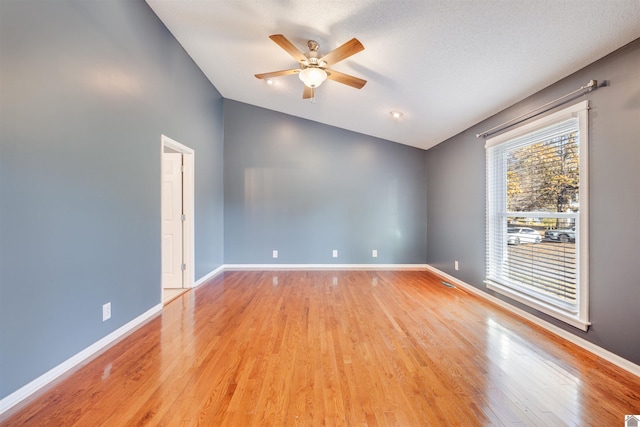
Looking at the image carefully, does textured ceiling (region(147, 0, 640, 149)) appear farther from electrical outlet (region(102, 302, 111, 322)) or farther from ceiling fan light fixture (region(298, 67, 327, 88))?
electrical outlet (region(102, 302, 111, 322))

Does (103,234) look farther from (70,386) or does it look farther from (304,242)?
(304,242)

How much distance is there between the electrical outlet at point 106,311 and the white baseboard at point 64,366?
0.50 feet

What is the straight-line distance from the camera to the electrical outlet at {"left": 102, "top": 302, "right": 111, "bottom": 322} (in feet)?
6.66

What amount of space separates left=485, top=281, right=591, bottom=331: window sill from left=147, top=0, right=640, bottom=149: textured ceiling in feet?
6.80

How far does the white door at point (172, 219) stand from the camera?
353 cm

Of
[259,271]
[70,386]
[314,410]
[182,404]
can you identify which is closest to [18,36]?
[70,386]

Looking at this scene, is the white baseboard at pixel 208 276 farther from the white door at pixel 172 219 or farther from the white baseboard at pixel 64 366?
the white baseboard at pixel 64 366

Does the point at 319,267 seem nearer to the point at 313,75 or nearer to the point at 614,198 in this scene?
the point at 313,75

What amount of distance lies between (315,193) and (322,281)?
165 centimetres

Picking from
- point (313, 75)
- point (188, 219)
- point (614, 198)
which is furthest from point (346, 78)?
point (188, 219)

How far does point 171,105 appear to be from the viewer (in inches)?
118

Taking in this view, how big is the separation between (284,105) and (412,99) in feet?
7.13

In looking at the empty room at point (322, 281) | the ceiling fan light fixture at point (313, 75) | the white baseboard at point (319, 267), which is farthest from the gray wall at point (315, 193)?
the ceiling fan light fixture at point (313, 75)

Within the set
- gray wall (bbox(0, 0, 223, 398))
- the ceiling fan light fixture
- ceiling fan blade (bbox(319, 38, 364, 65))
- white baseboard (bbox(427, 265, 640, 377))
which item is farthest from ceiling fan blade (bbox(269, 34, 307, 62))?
white baseboard (bbox(427, 265, 640, 377))
